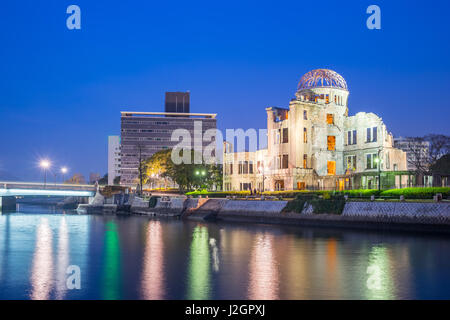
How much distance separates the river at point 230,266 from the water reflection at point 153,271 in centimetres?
5

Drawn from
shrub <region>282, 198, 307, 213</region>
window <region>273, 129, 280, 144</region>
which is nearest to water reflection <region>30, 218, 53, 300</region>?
shrub <region>282, 198, 307, 213</region>

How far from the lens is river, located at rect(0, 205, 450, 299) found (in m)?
21.4

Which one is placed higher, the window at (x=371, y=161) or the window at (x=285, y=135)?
the window at (x=285, y=135)

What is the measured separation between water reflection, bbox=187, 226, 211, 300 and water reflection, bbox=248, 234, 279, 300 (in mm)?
2209

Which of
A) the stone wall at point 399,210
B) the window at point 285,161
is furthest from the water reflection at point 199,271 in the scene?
the window at point 285,161

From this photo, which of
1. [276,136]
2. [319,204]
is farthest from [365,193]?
[276,136]

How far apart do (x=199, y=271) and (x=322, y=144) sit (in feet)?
202

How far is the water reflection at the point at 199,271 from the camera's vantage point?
69.2 feet

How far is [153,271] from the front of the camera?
26.5 m

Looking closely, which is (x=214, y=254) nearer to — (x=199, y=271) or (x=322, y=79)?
(x=199, y=271)

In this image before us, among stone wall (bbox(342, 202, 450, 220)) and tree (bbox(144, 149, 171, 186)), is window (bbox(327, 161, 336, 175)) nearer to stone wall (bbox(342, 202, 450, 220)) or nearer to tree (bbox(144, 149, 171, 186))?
stone wall (bbox(342, 202, 450, 220))

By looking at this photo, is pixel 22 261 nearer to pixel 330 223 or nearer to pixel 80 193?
pixel 330 223

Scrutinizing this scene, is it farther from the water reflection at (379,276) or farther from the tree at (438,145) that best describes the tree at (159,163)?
the water reflection at (379,276)
